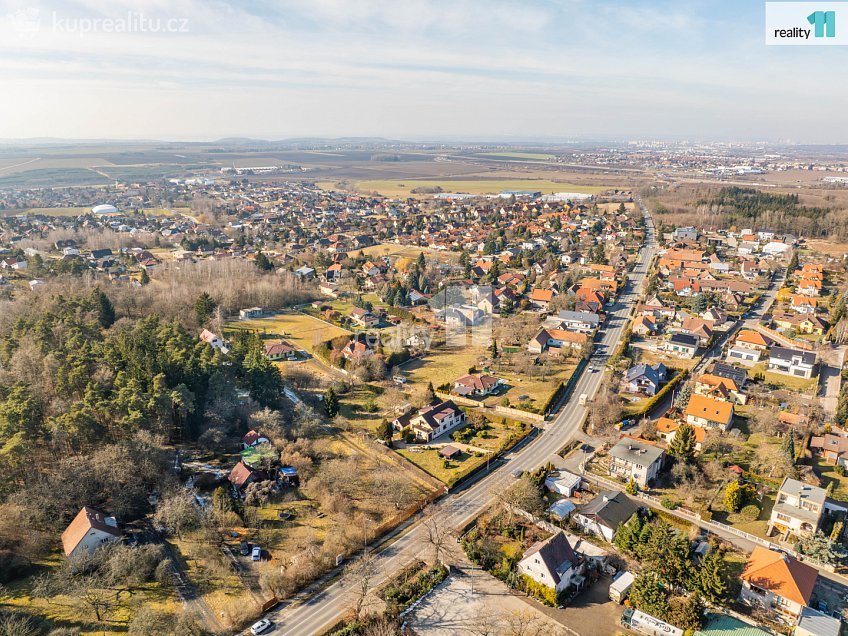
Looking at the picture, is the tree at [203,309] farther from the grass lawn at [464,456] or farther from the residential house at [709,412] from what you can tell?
the residential house at [709,412]

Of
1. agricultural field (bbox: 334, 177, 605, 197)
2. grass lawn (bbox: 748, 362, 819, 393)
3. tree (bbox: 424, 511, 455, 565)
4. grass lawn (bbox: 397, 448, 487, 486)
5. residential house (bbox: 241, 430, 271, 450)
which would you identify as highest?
agricultural field (bbox: 334, 177, 605, 197)

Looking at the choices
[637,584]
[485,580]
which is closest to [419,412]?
[485,580]

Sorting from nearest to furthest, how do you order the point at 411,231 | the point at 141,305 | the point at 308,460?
the point at 308,460, the point at 141,305, the point at 411,231

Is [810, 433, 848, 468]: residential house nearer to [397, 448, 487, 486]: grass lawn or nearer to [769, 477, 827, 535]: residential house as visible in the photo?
[769, 477, 827, 535]: residential house

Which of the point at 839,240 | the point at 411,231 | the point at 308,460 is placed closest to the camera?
the point at 308,460

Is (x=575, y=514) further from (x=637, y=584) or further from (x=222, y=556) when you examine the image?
(x=222, y=556)

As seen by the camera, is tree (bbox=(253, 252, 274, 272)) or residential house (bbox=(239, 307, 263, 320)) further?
tree (bbox=(253, 252, 274, 272))

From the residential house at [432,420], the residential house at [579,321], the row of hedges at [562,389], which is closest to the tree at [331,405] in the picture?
the residential house at [432,420]

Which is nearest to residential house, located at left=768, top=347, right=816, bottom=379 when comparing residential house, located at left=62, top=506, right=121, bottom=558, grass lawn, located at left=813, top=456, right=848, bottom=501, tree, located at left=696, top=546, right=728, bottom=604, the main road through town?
the main road through town

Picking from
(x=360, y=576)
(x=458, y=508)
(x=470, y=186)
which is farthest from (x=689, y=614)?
(x=470, y=186)
